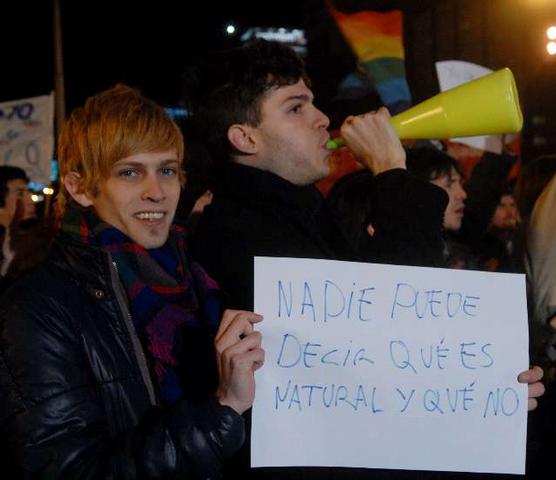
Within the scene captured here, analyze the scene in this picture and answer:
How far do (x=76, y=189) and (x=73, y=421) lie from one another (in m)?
0.61

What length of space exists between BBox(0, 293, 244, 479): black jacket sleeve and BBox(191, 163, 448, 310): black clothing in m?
0.44

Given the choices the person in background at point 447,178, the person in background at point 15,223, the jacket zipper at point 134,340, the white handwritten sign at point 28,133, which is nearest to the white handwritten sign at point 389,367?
the jacket zipper at point 134,340

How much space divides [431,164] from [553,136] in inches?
322

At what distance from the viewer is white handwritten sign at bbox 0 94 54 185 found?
6949 mm

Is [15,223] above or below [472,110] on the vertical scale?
above

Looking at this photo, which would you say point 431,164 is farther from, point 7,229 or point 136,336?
point 7,229

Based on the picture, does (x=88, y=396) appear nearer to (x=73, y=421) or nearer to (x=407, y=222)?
(x=73, y=421)

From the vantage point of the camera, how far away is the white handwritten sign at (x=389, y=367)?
5.37ft

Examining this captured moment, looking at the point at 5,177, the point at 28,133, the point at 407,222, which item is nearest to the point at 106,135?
the point at 407,222

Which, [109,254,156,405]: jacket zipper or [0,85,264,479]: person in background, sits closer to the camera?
[0,85,264,479]: person in background

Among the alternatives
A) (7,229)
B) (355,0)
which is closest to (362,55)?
(7,229)

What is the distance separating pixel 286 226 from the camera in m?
2.00

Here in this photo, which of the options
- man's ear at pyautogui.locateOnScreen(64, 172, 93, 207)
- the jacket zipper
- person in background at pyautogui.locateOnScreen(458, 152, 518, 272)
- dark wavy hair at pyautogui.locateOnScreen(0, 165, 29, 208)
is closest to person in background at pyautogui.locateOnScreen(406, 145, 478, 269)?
person in background at pyautogui.locateOnScreen(458, 152, 518, 272)

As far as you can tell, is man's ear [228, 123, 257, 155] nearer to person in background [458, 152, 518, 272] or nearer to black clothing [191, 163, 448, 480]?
black clothing [191, 163, 448, 480]
